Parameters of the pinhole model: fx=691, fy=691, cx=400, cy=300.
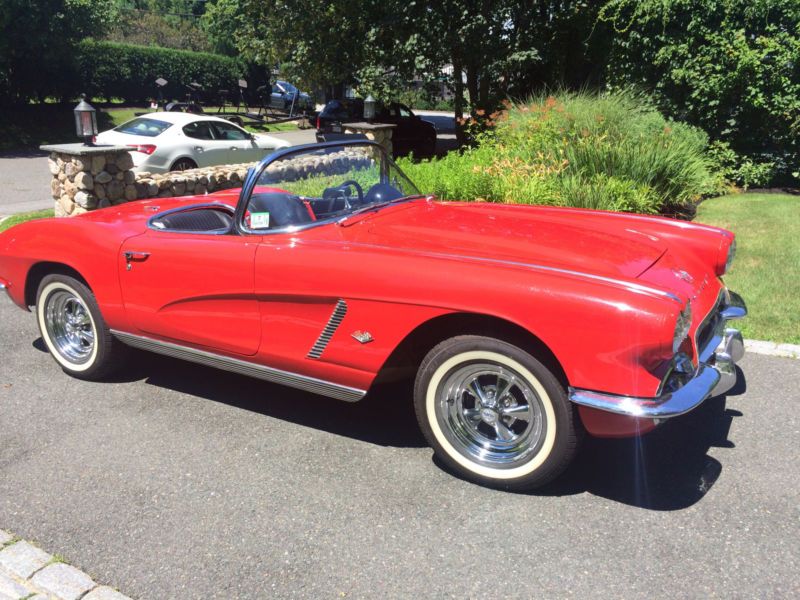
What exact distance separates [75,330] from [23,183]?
10695mm

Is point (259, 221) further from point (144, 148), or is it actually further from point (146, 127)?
point (146, 127)

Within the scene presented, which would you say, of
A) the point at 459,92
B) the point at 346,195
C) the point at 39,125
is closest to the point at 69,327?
the point at 346,195

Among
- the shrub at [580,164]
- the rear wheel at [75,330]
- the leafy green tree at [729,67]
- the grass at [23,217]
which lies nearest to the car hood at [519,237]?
the rear wheel at [75,330]

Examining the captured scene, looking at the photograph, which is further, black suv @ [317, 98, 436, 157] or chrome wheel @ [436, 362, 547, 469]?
black suv @ [317, 98, 436, 157]

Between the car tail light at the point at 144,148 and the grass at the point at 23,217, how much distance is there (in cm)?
224

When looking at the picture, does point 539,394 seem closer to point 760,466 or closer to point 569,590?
point 569,590

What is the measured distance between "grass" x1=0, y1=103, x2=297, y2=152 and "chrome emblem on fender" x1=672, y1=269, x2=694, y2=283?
2015 cm

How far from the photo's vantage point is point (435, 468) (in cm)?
334

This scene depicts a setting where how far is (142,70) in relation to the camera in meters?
28.6

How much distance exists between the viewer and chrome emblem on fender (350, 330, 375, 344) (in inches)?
125

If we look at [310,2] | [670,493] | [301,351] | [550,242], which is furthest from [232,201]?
[310,2]

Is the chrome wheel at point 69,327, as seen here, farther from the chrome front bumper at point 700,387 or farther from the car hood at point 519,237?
the chrome front bumper at point 700,387

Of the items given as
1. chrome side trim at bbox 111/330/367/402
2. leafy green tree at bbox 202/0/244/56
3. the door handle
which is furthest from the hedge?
chrome side trim at bbox 111/330/367/402

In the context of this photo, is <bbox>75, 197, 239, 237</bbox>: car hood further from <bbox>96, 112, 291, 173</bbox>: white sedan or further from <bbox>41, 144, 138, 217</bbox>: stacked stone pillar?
<bbox>96, 112, 291, 173</bbox>: white sedan
